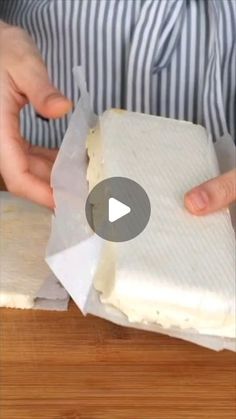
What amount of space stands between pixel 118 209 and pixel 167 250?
60mm

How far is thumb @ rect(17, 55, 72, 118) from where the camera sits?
729 mm

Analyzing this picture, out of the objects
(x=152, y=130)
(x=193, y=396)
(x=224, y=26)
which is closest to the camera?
(x=193, y=396)

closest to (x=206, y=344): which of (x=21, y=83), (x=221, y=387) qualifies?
(x=221, y=387)

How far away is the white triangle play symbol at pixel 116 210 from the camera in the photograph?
2.29 ft

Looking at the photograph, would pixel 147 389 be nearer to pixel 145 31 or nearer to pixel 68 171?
pixel 68 171

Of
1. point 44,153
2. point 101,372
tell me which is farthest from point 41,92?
point 101,372

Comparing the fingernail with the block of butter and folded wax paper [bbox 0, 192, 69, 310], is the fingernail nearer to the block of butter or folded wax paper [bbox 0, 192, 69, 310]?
Answer: the block of butter

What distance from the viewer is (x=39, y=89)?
768 mm

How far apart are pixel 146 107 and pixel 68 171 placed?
0.74 feet

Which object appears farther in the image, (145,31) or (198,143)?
(145,31)

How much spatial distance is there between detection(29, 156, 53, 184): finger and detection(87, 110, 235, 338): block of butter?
0.22ft

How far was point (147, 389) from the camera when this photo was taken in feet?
2.25

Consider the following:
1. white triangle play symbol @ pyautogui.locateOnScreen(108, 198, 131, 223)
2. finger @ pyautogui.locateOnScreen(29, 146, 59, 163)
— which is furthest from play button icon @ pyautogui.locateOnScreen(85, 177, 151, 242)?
finger @ pyautogui.locateOnScreen(29, 146, 59, 163)

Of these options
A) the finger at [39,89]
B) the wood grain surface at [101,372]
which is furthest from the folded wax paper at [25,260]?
the finger at [39,89]
